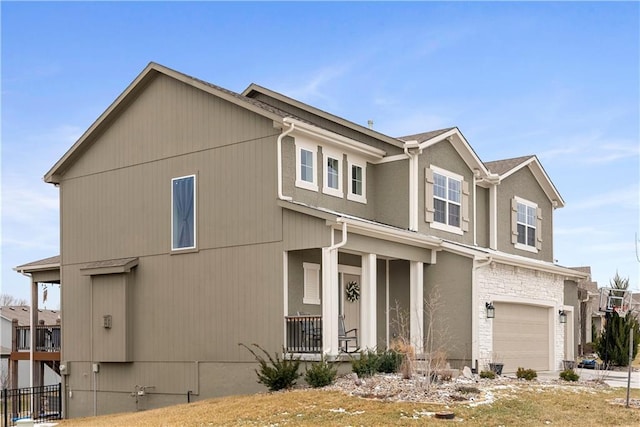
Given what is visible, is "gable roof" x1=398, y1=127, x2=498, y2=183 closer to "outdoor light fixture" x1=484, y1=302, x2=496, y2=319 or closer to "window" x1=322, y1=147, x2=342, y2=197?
"window" x1=322, y1=147, x2=342, y2=197

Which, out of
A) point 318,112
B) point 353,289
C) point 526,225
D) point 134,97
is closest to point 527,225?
point 526,225

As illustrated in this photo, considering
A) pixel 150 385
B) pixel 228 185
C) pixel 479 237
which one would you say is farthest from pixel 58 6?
pixel 479 237

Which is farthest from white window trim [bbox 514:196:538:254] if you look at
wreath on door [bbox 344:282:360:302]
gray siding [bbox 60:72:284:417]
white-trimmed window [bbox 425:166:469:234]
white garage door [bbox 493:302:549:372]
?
gray siding [bbox 60:72:284:417]

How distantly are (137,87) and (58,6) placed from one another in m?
3.48

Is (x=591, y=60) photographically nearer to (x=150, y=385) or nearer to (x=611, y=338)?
(x=150, y=385)

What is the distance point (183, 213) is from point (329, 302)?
17.4 feet

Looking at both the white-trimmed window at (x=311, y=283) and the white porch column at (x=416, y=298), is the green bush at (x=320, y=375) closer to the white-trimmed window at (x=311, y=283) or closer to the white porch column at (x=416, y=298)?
the white-trimmed window at (x=311, y=283)

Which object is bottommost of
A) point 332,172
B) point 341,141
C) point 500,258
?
point 500,258

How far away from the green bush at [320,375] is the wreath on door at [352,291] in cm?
469

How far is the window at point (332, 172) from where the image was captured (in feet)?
65.6

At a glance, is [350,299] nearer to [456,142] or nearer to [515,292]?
[515,292]

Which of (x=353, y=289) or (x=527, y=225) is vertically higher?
(x=527, y=225)

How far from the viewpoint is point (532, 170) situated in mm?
28469

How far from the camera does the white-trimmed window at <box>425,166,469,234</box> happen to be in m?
22.0
